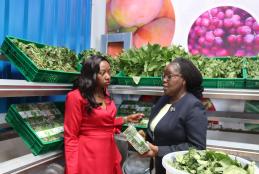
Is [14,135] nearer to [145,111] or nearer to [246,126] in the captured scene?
[145,111]

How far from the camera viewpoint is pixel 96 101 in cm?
226

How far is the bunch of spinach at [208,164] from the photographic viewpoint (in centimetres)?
119

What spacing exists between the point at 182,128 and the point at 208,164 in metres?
0.52

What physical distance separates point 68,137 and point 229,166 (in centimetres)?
126

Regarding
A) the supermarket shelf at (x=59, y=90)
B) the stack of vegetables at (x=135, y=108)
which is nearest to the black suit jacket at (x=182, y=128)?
the supermarket shelf at (x=59, y=90)

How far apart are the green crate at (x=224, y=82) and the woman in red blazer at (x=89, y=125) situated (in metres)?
0.83

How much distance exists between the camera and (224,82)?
2.11 m

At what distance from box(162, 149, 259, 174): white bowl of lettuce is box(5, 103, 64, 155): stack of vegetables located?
987mm

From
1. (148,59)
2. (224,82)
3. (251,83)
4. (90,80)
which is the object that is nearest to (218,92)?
(224,82)

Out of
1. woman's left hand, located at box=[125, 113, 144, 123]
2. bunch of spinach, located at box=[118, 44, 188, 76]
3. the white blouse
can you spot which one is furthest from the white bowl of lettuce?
bunch of spinach, located at box=[118, 44, 188, 76]

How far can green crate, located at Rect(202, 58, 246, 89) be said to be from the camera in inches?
80.7

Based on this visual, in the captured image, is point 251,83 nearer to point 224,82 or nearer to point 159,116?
point 224,82

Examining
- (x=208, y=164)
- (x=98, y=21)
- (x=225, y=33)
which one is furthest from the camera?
(x=98, y=21)

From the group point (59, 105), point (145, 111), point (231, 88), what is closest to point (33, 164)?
point (59, 105)
